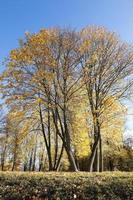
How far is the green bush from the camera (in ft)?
39.4

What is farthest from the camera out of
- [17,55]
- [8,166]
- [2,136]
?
[8,166]

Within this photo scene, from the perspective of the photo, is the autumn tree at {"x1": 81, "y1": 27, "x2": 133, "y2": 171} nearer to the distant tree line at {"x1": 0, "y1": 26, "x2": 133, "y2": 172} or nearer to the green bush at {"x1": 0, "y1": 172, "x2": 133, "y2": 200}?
the distant tree line at {"x1": 0, "y1": 26, "x2": 133, "y2": 172}

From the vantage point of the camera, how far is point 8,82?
27.2 metres

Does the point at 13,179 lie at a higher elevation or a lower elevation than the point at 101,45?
lower

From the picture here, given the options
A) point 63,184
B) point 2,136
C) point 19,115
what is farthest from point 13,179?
point 2,136

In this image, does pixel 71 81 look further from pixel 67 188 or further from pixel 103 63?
pixel 67 188

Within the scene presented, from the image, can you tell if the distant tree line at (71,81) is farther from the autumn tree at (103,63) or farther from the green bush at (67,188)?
the green bush at (67,188)

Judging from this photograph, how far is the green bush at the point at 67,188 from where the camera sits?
12.0 m

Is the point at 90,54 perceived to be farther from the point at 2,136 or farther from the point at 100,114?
the point at 2,136

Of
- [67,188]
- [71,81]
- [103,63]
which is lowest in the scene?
[67,188]

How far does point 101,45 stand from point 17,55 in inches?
300

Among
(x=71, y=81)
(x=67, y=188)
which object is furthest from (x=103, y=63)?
(x=67, y=188)

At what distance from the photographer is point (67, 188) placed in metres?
12.4

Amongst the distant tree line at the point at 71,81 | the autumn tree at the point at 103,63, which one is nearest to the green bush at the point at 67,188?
the distant tree line at the point at 71,81
